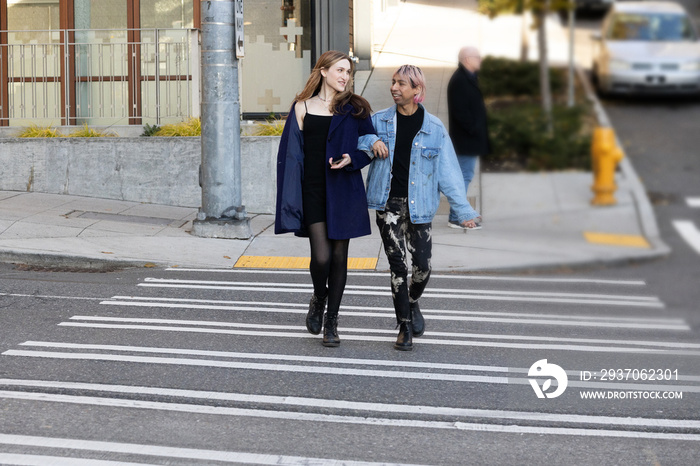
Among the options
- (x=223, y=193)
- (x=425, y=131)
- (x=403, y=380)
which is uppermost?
(x=425, y=131)

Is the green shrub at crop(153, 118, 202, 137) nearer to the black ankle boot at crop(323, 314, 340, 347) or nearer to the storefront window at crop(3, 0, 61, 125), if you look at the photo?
the storefront window at crop(3, 0, 61, 125)

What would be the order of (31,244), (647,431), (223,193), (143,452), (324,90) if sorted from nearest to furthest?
(143,452) < (647,431) < (324,90) < (31,244) < (223,193)

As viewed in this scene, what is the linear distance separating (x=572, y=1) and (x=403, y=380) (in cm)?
383

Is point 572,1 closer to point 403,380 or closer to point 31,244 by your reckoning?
point 403,380

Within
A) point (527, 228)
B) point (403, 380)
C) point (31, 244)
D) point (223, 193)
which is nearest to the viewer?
point (527, 228)

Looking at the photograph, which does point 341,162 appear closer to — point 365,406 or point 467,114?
point 365,406

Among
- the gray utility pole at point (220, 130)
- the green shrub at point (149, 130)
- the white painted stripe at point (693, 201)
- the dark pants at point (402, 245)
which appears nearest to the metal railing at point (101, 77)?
the green shrub at point (149, 130)

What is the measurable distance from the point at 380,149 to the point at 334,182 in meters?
0.45

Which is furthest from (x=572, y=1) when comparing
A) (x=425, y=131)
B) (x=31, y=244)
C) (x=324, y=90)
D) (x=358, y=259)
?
(x=31, y=244)

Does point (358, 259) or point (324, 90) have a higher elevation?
point (324, 90)

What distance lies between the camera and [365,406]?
4555 millimetres

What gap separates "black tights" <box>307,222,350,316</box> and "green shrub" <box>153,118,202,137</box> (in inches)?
267

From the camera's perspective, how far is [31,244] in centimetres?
920

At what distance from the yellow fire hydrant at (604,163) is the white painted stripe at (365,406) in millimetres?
3112
